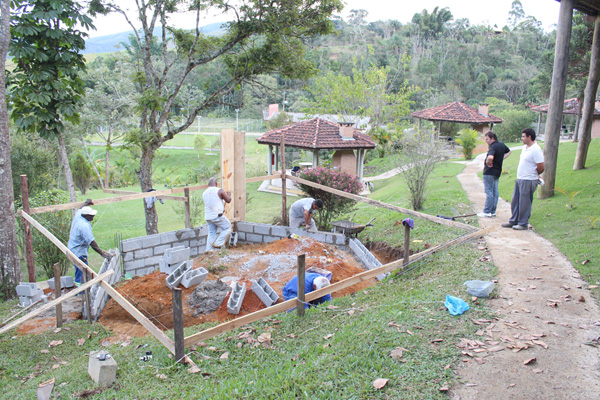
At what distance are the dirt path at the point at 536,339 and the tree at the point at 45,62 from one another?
328 inches

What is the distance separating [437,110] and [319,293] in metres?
30.4

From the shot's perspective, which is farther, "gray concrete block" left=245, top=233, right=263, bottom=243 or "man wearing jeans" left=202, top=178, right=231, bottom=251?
"gray concrete block" left=245, top=233, right=263, bottom=243

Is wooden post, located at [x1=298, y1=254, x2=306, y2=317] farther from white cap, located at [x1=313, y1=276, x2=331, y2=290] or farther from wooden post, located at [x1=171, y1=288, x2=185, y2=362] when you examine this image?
wooden post, located at [x1=171, y1=288, x2=185, y2=362]

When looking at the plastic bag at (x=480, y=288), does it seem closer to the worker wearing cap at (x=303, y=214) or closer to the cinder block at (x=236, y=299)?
the cinder block at (x=236, y=299)

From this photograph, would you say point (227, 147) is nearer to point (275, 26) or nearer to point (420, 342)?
point (275, 26)

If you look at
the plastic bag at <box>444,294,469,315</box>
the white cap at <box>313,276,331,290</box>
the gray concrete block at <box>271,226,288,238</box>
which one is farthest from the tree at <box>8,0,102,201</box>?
the plastic bag at <box>444,294,469,315</box>

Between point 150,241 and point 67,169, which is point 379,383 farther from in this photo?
point 67,169

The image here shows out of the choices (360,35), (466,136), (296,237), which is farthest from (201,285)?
(360,35)

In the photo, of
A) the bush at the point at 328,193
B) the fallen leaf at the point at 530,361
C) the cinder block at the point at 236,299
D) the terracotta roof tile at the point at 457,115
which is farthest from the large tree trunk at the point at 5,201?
the terracotta roof tile at the point at 457,115

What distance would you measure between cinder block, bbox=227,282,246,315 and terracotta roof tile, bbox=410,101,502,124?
92.1 feet

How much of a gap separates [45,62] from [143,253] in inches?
165

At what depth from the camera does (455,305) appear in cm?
489

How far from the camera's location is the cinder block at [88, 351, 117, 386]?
4250 millimetres

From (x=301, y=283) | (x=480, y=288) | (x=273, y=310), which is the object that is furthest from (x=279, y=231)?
(x=480, y=288)
